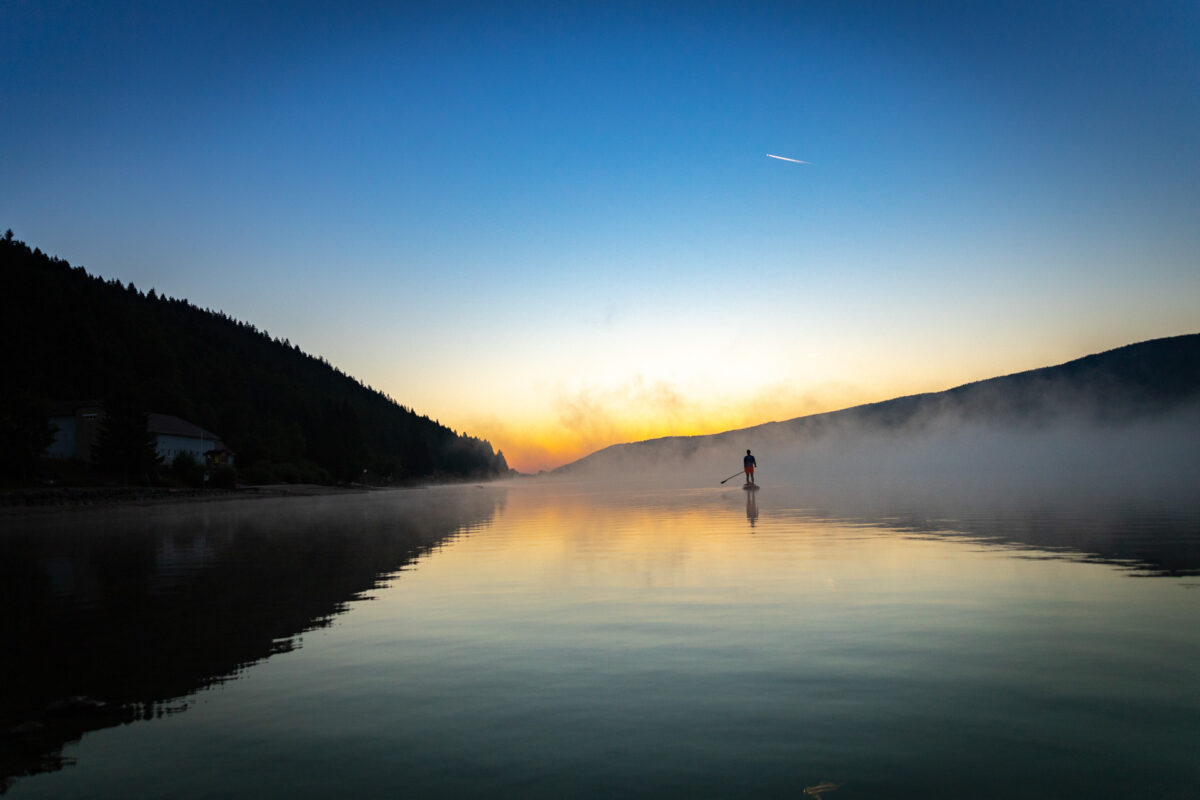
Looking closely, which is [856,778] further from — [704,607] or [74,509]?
[74,509]

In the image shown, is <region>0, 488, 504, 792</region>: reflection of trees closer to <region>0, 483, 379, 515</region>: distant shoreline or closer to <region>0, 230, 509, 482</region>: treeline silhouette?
<region>0, 483, 379, 515</region>: distant shoreline

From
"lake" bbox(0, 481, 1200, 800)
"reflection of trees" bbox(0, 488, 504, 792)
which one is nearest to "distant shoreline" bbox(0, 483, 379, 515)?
"reflection of trees" bbox(0, 488, 504, 792)

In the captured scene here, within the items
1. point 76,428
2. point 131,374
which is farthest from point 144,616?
point 131,374

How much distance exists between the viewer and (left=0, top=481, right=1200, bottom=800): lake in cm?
600

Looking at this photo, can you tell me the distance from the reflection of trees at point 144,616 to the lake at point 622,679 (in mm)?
73

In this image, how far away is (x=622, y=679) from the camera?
8.78 m

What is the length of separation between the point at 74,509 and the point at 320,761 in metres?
66.7

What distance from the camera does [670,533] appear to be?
94.3 ft

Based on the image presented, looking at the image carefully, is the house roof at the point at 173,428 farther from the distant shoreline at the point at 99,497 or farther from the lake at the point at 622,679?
the lake at the point at 622,679

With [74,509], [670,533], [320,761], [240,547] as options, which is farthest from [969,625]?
[74,509]

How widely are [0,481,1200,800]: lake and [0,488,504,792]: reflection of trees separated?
0.24 feet

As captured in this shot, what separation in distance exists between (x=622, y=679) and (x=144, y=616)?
958 cm

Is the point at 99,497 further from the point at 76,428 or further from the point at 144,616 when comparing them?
the point at 144,616

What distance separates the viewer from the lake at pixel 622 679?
6000mm
